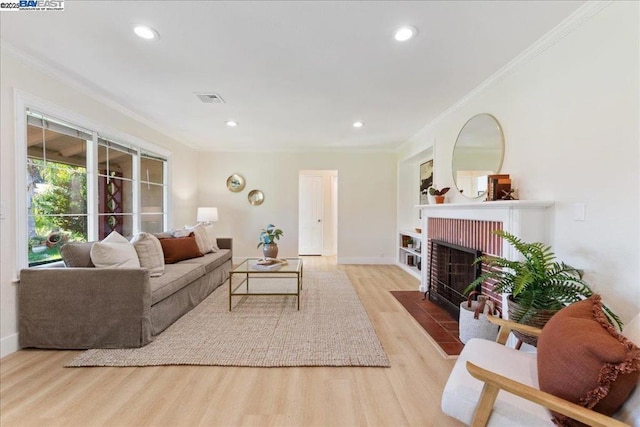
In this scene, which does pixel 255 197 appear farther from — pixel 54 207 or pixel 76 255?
pixel 76 255

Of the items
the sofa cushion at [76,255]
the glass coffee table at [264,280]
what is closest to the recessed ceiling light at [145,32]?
the sofa cushion at [76,255]

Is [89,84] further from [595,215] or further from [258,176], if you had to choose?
[595,215]

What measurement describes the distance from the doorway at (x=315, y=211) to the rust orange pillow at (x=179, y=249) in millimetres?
3516

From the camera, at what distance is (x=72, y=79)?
2691 mm

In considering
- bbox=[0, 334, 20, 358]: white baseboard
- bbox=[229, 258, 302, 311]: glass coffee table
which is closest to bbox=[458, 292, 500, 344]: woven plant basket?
bbox=[229, 258, 302, 311]: glass coffee table

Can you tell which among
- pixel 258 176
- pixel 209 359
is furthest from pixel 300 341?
pixel 258 176

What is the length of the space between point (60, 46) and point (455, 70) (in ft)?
10.7

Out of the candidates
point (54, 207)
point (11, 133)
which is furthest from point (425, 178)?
point (11, 133)

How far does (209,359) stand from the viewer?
2.13 meters

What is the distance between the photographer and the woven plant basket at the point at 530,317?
5.32 ft

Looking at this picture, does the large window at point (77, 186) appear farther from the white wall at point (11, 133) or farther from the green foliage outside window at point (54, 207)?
the white wall at point (11, 133)

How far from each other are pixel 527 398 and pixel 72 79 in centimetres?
407

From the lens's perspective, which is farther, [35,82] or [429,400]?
[35,82]

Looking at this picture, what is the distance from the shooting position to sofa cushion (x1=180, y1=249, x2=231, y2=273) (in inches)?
141
